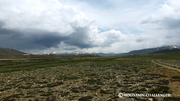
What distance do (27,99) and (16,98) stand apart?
6.02 ft

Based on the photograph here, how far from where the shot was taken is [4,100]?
14.4 metres

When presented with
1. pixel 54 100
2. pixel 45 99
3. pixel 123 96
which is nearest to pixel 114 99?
pixel 123 96

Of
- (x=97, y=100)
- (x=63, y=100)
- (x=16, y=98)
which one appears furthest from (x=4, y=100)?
(x=97, y=100)

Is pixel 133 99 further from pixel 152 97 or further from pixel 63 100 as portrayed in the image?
pixel 63 100

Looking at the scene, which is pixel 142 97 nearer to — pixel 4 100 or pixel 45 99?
pixel 45 99

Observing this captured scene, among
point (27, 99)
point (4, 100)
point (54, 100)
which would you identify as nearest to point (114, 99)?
point (54, 100)

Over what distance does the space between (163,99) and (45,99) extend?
14624 millimetres

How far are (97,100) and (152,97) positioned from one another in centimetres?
689

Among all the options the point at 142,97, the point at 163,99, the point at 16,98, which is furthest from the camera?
the point at 16,98

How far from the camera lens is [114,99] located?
13.7 metres

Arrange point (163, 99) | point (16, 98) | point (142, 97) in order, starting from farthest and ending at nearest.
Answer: point (16, 98)
point (142, 97)
point (163, 99)

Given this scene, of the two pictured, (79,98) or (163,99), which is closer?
(163,99)

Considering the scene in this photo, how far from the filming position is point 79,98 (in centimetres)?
1452

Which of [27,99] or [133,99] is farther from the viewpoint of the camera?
[27,99]
